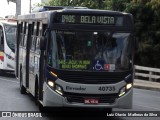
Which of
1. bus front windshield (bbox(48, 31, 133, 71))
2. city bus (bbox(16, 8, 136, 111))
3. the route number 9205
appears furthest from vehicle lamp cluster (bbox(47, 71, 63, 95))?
the route number 9205

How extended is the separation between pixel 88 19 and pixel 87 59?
0.97 meters

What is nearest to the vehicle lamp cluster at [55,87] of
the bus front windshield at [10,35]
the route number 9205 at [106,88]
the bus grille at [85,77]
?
the bus grille at [85,77]

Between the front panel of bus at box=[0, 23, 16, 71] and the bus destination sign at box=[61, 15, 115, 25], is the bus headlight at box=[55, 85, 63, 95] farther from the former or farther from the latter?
the front panel of bus at box=[0, 23, 16, 71]

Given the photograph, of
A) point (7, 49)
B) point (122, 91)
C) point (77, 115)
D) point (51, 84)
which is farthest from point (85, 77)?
point (7, 49)

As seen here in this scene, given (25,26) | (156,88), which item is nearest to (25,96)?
(25,26)

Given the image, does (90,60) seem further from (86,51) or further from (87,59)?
(86,51)

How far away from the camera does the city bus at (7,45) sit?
28328 mm

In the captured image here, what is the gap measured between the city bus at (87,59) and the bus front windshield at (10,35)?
51.4 feet

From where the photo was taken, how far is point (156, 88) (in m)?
24.6

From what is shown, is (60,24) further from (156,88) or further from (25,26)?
(156,88)

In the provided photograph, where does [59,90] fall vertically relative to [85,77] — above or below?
below

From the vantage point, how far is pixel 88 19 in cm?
1276

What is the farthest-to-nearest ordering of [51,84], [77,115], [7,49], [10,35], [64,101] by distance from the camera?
[10,35]
[7,49]
[77,115]
[51,84]
[64,101]

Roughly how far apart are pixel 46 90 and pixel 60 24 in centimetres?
161
